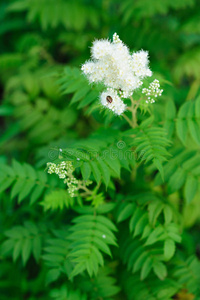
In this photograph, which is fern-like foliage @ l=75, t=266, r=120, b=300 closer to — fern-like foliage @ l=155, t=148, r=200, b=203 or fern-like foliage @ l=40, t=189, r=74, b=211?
fern-like foliage @ l=40, t=189, r=74, b=211

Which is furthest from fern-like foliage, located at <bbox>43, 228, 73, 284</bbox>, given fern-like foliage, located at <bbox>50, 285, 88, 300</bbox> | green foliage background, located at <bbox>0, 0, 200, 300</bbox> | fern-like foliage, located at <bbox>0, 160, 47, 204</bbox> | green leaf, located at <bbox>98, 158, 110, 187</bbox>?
green leaf, located at <bbox>98, 158, 110, 187</bbox>

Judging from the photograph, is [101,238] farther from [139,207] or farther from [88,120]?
[88,120]

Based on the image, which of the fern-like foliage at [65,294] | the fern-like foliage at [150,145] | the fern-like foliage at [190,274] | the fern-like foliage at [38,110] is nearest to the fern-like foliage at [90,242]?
the fern-like foliage at [65,294]

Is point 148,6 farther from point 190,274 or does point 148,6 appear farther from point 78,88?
point 190,274

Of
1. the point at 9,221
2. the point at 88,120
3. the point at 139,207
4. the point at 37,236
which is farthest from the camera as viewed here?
the point at 88,120

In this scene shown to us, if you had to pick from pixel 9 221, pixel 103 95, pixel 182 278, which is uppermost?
pixel 103 95

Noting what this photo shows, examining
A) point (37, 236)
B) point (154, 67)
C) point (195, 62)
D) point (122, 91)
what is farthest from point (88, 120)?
point (122, 91)

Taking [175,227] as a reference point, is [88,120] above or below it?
above
